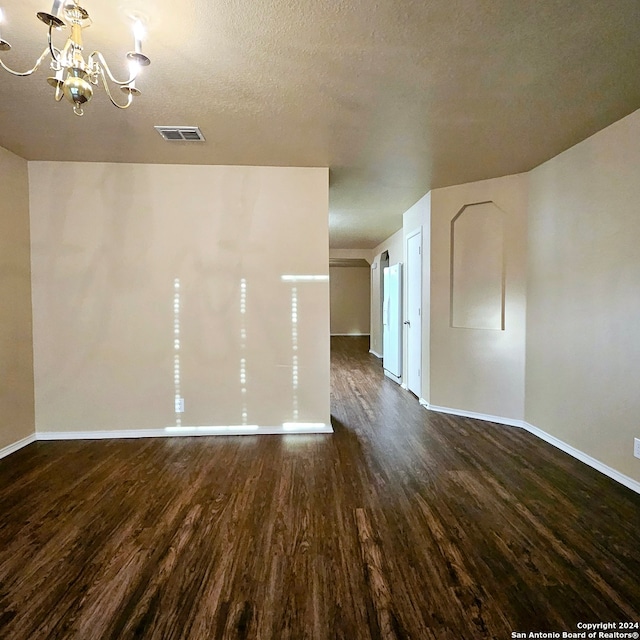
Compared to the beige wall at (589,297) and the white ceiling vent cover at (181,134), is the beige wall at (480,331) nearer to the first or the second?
the beige wall at (589,297)

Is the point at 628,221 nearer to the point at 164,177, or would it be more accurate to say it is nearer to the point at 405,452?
the point at 405,452

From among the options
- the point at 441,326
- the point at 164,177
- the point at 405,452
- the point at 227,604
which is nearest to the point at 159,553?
the point at 227,604

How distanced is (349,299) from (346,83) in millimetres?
9556

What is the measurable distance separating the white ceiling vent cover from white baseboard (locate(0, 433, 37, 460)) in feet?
9.43

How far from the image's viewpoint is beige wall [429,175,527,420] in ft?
11.3

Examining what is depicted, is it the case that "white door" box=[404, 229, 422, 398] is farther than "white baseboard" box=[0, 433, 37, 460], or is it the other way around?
"white door" box=[404, 229, 422, 398]

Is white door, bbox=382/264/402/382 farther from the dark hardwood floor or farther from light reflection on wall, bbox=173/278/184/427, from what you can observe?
light reflection on wall, bbox=173/278/184/427

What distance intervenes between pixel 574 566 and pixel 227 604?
1.62 m

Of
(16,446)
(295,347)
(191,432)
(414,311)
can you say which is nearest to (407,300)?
(414,311)

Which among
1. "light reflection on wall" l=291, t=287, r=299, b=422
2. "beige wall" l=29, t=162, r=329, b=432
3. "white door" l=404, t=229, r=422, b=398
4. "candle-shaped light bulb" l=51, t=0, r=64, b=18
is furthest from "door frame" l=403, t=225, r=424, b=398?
"candle-shaped light bulb" l=51, t=0, r=64, b=18

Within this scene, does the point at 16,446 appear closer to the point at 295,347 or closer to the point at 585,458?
the point at 295,347

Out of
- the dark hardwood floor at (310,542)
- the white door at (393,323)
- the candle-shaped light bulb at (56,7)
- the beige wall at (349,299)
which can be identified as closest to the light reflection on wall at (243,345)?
the dark hardwood floor at (310,542)

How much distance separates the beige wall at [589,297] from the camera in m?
2.34

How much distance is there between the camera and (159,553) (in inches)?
67.2
